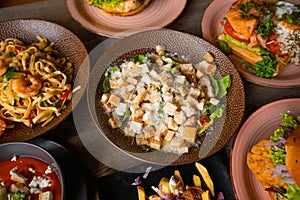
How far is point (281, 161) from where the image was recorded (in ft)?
5.28

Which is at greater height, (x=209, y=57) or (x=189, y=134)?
(x=209, y=57)

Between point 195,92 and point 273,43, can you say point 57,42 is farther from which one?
point 273,43

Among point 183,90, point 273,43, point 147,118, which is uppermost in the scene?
point 273,43

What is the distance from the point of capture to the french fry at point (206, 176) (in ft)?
5.62

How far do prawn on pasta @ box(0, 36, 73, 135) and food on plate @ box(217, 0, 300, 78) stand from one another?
46.4 inches

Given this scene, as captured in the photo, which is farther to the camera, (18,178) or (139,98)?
(139,98)

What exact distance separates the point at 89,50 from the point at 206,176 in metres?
1.24

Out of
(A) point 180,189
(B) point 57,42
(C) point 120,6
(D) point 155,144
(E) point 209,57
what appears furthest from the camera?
(C) point 120,6

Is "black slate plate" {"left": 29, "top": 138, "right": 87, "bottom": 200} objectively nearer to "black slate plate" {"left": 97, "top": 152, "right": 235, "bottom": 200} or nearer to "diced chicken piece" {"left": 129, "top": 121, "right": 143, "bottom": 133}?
"black slate plate" {"left": 97, "top": 152, "right": 235, "bottom": 200}

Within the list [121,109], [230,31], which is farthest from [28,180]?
[230,31]

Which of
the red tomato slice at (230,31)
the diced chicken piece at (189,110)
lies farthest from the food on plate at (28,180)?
the red tomato slice at (230,31)

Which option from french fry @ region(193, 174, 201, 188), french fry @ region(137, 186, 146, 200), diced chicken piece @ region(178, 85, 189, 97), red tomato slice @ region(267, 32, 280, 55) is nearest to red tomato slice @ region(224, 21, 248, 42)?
red tomato slice @ region(267, 32, 280, 55)

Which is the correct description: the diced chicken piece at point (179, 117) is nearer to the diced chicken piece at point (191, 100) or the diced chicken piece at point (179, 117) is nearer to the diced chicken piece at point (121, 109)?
the diced chicken piece at point (191, 100)

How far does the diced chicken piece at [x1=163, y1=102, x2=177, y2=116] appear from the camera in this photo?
1868 mm
